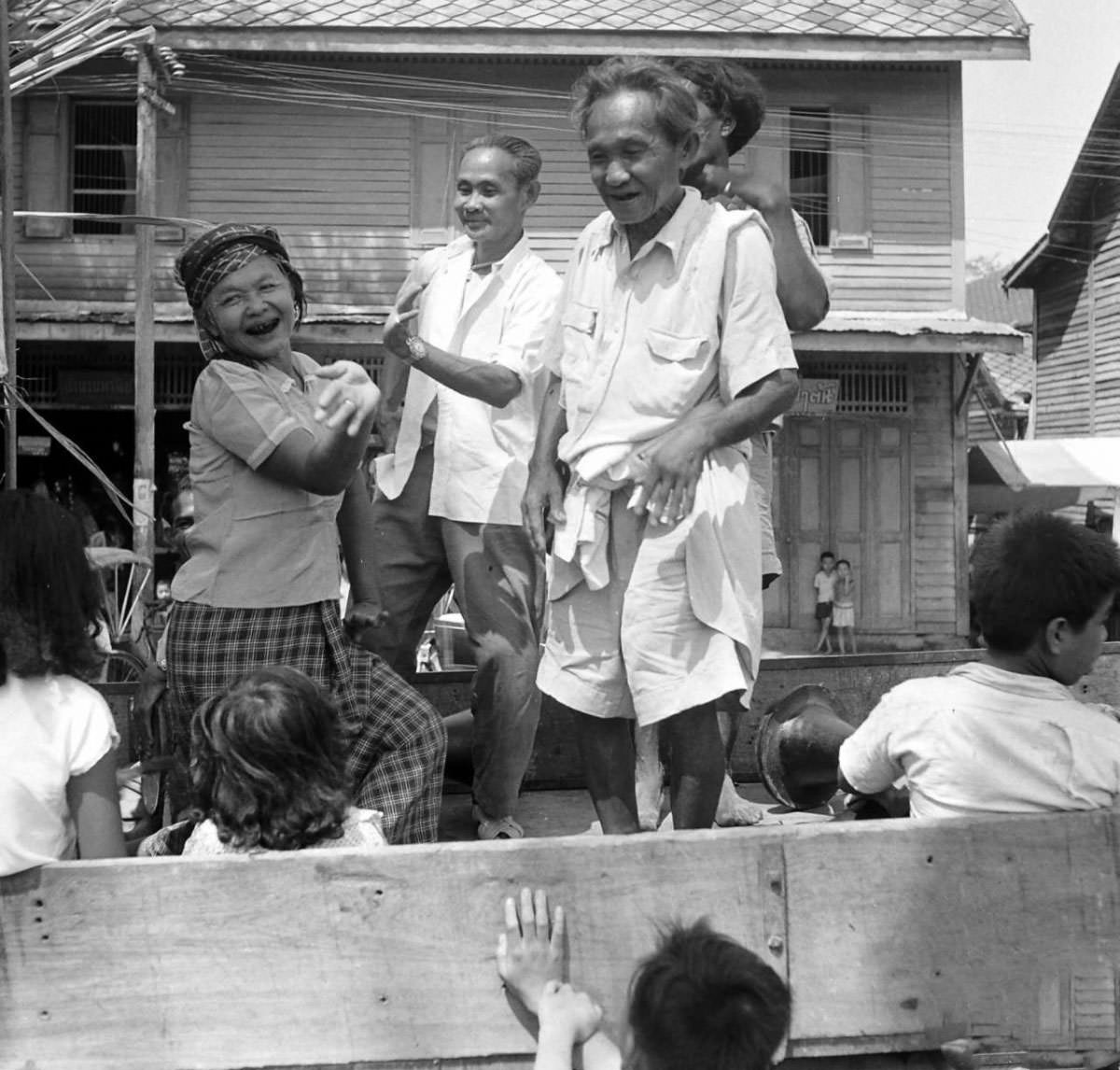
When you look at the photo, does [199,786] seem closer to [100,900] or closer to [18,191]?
[100,900]

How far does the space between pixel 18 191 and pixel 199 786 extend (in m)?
14.1

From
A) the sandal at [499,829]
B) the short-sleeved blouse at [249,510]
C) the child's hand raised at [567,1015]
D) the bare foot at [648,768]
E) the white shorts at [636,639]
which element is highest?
the short-sleeved blouse at [249,510]

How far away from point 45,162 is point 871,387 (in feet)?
29.2

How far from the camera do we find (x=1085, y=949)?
242cm

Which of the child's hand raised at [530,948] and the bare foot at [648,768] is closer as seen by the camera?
the child's hand raised at [530,948]

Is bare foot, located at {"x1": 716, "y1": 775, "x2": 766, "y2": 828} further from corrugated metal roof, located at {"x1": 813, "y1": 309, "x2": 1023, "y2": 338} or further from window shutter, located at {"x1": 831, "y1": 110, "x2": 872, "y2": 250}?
window shutter, located at {"x1": 831, "y1": 110, "x2": 872, "y2": 250}

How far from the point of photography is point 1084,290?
2159 cm

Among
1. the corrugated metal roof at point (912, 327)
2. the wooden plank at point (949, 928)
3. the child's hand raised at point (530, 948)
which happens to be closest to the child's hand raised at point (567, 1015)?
the child's hand raised at point (530, 948)

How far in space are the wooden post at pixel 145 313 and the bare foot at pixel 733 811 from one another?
9.51 meters

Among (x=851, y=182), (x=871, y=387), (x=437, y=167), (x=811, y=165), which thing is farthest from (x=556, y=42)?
(x=871, y=387)

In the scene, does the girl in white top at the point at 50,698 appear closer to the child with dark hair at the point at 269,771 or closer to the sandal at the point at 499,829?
the child with dark hair at the point at 269,771

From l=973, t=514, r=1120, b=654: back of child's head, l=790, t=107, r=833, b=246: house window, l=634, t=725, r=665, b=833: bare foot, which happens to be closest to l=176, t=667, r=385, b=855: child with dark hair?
l=973, t=514, r=1120, b=654: back of child's head

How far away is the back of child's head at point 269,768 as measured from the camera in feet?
8.41

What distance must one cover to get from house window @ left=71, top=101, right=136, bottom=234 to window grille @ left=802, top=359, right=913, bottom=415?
7.42m
